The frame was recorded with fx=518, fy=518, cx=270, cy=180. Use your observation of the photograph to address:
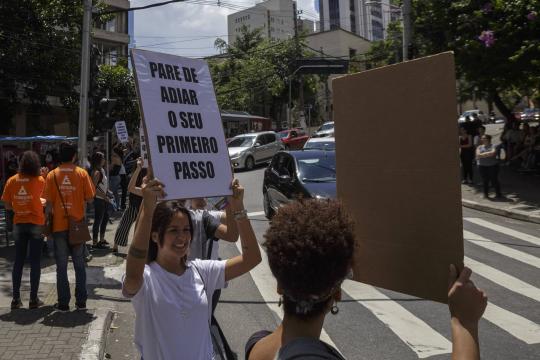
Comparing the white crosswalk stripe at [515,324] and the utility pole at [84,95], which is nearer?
the white crosswalk stripe at [515,324]

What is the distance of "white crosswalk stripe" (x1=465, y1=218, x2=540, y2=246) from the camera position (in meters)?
9.88

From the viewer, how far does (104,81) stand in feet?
85.9

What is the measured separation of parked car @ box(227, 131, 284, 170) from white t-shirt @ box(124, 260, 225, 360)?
2133 centimetres

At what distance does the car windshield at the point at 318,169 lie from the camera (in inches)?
403

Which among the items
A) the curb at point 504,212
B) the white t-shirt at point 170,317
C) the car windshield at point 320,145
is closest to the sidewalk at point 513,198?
the curb at point 504,212

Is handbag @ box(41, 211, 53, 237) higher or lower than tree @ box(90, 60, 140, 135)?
lower

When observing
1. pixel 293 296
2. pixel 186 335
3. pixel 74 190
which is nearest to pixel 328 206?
pixel 293 296

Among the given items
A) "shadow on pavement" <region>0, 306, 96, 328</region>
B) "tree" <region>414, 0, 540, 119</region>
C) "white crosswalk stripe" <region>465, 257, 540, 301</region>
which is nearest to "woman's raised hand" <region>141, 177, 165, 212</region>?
"shadow on pavement" <region>0, 306, 96, 328</region>

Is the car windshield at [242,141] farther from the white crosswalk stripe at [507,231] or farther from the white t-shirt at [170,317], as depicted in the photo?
the white t-shirt at [170,317]

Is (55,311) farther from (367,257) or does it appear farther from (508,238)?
(508,238)

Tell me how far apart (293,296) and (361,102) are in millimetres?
793

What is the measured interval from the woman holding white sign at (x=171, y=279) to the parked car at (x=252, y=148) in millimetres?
21205

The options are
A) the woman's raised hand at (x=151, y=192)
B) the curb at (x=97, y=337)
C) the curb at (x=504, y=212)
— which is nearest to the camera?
the woman's raised hand at (x=151, y=192)

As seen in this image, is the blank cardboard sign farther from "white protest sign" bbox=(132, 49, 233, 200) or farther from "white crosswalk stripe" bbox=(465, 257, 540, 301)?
"white crosswalk stripe" bbox=(465, 257, 540, 301)
